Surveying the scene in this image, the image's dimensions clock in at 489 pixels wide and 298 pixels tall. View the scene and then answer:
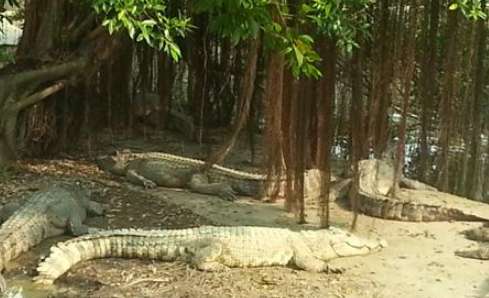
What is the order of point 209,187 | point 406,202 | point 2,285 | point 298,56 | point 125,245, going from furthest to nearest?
point 209,187, point 406,202, point 125,245, point 2,285, point 298,56

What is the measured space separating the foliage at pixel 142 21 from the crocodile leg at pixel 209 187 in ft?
11.1

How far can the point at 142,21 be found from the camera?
13.8 feet

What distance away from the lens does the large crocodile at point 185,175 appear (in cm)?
793

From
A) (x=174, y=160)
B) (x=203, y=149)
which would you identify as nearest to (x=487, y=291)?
(x=174, y=160)

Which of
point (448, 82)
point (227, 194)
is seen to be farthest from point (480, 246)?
point (227, 194)

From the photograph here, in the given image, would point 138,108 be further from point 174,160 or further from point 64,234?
point 64,234

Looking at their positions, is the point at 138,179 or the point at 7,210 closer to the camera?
the point at 7,210

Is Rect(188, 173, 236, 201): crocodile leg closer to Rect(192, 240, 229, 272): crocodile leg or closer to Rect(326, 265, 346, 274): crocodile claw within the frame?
Rect(192, 240, 229, 272): crocodile leg

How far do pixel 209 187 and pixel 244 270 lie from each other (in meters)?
2.36

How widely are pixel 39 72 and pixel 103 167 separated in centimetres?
125

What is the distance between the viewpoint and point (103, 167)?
8.72m

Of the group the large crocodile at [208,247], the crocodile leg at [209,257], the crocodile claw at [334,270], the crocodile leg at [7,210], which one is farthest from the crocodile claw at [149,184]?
the crocodile claw at [334,270]

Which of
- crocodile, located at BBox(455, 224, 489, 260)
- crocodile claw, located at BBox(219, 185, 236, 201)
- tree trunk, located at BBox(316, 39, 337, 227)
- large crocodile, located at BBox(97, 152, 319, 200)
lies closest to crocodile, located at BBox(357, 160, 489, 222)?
crocodile, located at BBox(455, 224, 489, 260)

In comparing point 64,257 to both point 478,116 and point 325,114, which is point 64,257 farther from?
point 478,116
